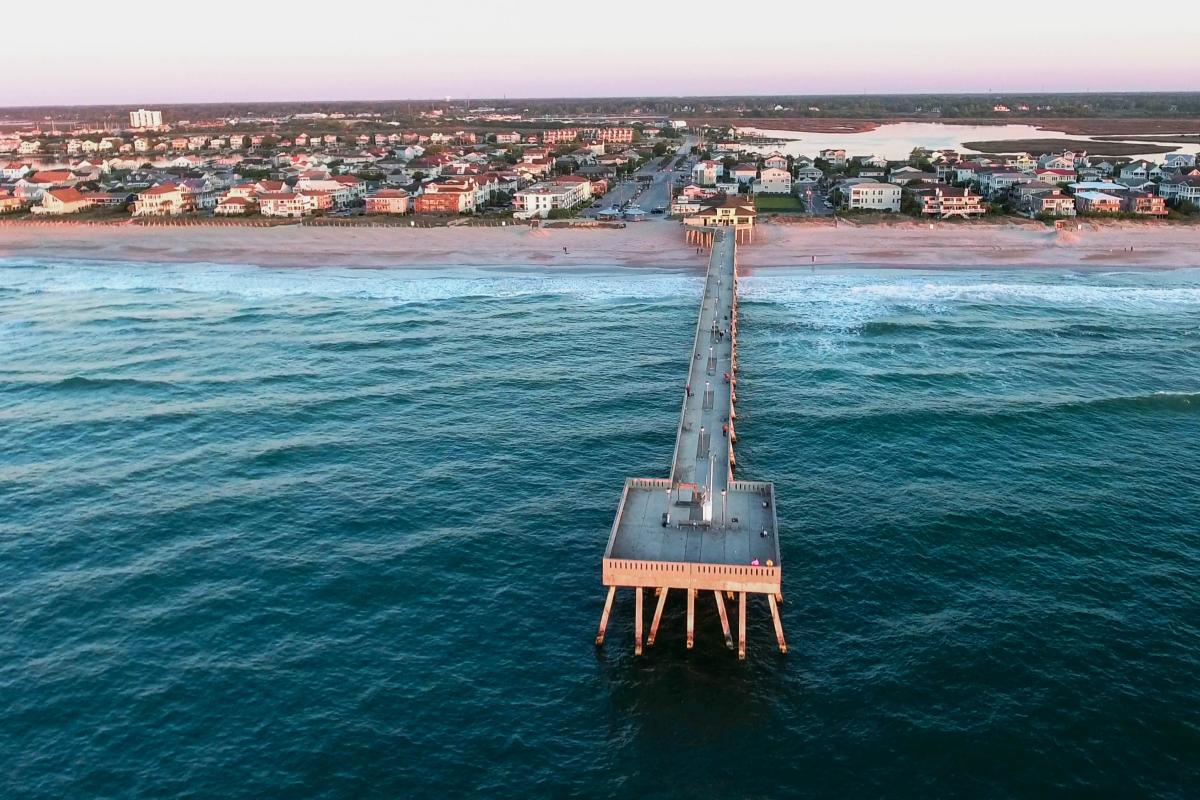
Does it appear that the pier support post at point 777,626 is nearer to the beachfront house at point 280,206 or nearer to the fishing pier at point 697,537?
the fishing pier at point 697,537

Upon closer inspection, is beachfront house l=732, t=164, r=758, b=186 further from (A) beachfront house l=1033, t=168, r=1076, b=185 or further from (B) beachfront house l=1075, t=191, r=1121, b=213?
(B) beachfront house l=1075, t=191, r=1121, b=213

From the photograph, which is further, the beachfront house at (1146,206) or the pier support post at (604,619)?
the beachfront house at (1146,206)

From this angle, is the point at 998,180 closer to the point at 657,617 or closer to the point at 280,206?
the point at 280,206

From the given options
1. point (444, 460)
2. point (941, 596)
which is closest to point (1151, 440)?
point (941, 596)

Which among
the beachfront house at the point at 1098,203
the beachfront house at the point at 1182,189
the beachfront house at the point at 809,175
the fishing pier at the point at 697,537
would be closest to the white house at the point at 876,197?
the beachfront house at the point at 1098,203

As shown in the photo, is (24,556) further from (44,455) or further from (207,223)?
(207,223)

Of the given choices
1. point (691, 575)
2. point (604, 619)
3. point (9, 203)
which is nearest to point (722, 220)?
point (604, 619)
